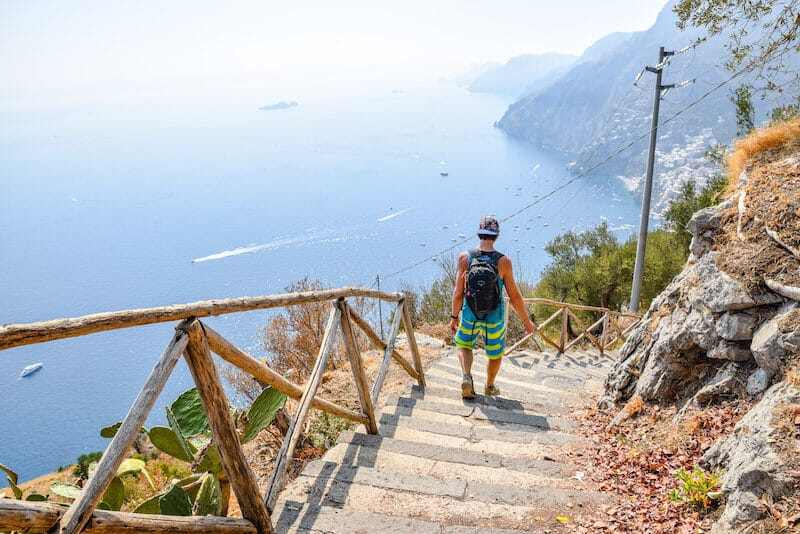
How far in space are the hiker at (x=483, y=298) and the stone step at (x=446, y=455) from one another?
1.52m

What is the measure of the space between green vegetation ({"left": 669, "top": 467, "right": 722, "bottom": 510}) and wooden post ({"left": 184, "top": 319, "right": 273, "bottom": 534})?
2.30 meters

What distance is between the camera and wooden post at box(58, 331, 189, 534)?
144cm

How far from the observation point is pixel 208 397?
204 cm

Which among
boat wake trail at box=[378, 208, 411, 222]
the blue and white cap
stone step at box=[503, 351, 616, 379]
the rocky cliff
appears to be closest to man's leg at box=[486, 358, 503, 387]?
the rocky cliff

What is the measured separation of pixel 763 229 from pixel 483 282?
2.49 metres

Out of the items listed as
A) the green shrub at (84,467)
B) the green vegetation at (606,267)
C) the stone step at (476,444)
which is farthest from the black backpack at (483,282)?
the green vegetation at (606,267)

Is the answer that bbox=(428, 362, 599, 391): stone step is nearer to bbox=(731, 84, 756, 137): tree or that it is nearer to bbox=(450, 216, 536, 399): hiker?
bbox=(450, 216, 536, 399): hiker

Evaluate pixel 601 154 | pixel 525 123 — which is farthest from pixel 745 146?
pixel 525 123

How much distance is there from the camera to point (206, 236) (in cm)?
9794

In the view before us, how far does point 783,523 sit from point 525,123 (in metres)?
200

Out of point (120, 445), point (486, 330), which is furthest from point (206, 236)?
point (120, 445)

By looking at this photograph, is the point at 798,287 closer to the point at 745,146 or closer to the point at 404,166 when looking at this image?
the point at 745,146

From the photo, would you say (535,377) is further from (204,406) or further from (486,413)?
(204,406)

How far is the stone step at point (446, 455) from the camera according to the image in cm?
370
